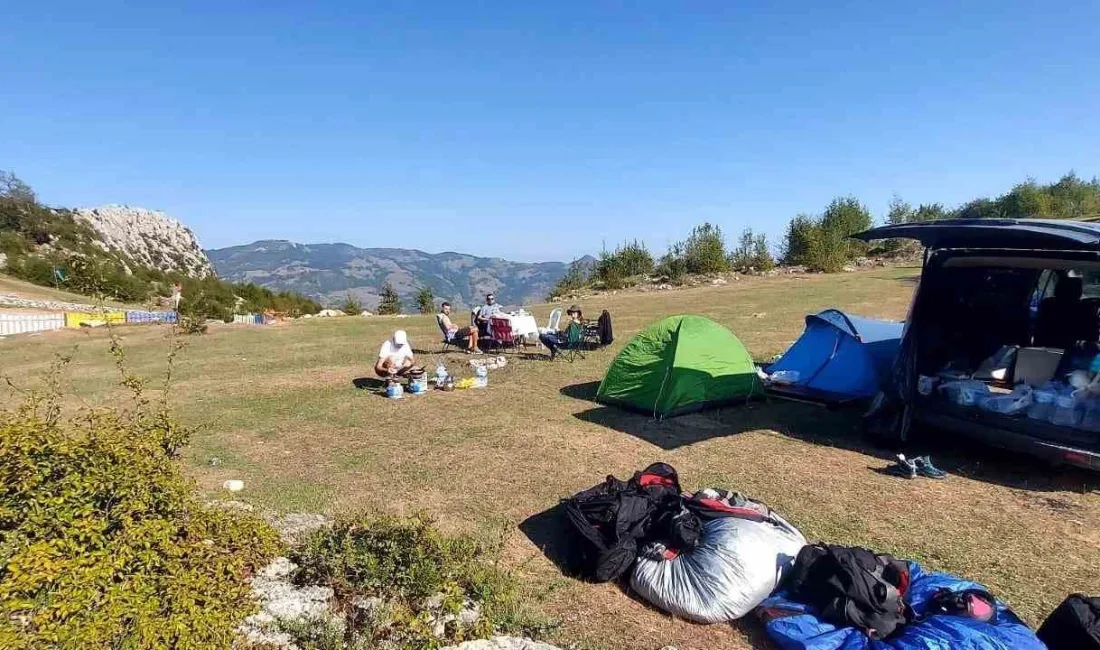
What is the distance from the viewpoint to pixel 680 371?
8805 millimetres

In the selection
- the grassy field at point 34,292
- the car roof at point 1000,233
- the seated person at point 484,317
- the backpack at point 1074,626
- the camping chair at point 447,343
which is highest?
the car roof at point 1000,233

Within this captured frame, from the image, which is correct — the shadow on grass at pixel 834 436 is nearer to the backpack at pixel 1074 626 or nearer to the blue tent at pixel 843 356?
the blue tent at pixel 843 356

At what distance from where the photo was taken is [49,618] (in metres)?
3.06

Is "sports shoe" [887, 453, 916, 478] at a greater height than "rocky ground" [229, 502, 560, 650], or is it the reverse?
"rocky ground" [229, 502, 560, 650]

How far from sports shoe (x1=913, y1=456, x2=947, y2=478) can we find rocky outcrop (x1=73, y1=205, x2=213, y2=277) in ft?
210

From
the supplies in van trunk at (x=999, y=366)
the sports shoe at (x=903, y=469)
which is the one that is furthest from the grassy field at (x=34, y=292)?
the supplies in van trunk at (x=999, y=366)

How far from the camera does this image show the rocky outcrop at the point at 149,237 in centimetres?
6031

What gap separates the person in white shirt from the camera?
10.9m

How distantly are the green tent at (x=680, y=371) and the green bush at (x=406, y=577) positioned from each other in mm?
4503

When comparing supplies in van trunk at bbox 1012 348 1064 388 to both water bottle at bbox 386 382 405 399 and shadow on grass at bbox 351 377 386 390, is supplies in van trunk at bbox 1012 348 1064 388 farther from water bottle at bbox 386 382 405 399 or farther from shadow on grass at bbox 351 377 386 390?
shadow on grass at bbox 351 377 386 390

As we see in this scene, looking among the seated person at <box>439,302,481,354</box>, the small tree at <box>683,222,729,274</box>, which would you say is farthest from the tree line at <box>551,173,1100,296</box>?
the seated person at <box>439,302,481,354</box>

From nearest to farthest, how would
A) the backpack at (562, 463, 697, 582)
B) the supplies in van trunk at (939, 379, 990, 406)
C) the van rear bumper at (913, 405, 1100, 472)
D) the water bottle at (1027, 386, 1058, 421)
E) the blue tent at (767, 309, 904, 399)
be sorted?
the backpack at (562, 463, 697, 582) → the van rear bumper at (913, 405, 1100, 472) → the water bottle at (1027, 386, 1058, 421) → the supplies in van trunk at (939, 379, 990, 406) → the blue tent at (767, 309, 904, 399)

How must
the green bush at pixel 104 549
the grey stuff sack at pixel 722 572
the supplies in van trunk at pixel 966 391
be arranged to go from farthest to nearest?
the supplies in van trunk at pixel 966 391 < the grey stuff sack at pixel 722 572 < the green bush at pixel 104 549

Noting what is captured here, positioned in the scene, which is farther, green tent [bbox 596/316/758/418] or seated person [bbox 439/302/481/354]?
seated person [bbox 439/302/481/354]
